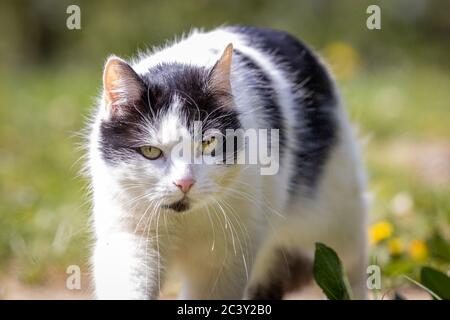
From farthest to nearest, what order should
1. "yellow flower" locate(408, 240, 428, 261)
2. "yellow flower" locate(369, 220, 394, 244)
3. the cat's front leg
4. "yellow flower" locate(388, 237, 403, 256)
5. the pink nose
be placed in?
"yellow flower" locate(369, 220, 394, 244), "yellow flower" locate(388, 237, 403, 256), "yellow flower" locate(408, 240, 428, 261), the cat's front leg, the pink nose

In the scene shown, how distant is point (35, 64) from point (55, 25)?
39 centimetres

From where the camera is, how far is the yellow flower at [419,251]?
Answer: 3.31 m

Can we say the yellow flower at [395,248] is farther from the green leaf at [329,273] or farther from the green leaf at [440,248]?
the green leaf at [329,273]

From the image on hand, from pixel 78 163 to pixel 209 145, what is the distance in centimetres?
113

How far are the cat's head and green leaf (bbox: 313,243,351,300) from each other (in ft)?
1.12

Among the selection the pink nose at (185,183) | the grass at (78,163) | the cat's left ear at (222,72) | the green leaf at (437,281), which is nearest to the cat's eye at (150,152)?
the pink nose at (185,183)

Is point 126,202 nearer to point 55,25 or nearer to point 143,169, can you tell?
point 143,169

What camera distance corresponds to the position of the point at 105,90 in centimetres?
252

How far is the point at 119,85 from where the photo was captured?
2.48 meters

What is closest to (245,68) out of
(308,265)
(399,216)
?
(308,265)

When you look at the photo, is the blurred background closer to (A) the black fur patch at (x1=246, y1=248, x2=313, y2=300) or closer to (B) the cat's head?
(A) the black fur patch at (x1=246, y1=248, x2=313, y2=300)

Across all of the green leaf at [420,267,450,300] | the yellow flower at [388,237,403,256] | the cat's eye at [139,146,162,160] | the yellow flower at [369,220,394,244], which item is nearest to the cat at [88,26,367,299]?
the cat's eye at [139,146,162,160]

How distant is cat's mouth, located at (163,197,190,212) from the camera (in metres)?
2.41

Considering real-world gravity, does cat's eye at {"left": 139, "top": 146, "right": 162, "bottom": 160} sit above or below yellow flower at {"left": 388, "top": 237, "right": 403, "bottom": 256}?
above
